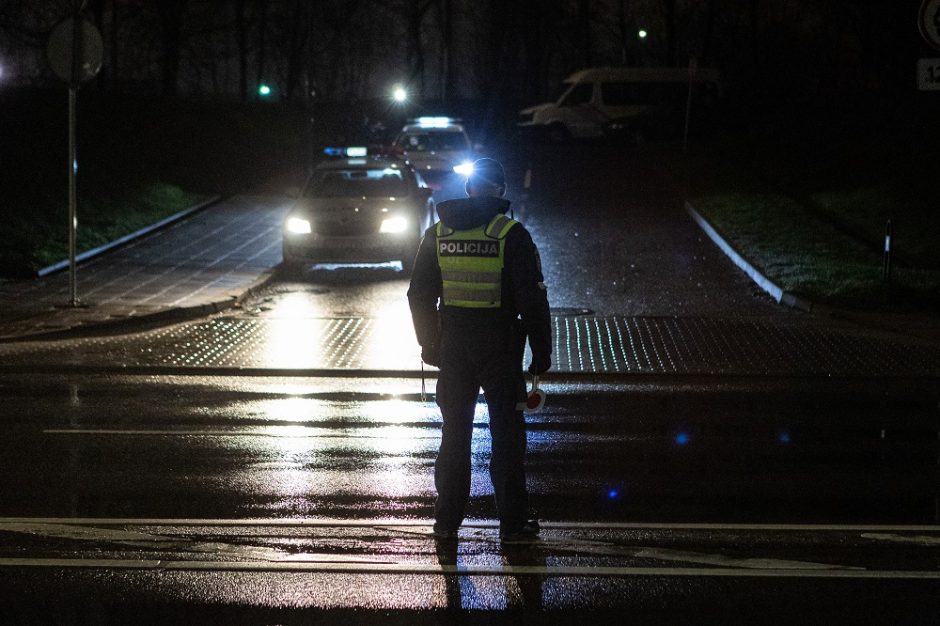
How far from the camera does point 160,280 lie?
18828mm

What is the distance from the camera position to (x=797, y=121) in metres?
42.4

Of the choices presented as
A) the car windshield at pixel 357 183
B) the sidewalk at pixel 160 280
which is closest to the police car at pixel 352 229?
the car windshield at pixel 357 183

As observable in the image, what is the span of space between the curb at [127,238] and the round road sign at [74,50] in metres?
3.87

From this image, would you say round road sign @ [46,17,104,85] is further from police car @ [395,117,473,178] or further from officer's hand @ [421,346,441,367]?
police car @ [395,117,473,178]

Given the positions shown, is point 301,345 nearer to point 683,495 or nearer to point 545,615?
point 683,495

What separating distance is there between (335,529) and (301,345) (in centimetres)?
740

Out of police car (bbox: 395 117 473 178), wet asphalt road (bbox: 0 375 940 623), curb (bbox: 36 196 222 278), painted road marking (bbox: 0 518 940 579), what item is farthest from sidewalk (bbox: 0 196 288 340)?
painted road marking (bbox: 0 518 940 579)

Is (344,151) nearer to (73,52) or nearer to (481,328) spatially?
(73,52)

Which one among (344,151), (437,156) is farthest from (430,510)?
(437,156)

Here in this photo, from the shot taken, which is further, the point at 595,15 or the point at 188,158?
the point at 595,15

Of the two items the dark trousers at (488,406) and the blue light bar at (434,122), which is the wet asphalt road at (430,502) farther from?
the blue light bar at (434,122)

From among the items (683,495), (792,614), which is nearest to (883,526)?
(683,495)

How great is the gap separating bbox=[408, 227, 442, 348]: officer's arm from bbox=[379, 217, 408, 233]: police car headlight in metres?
12.9

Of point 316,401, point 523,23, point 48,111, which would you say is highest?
point 523,23
